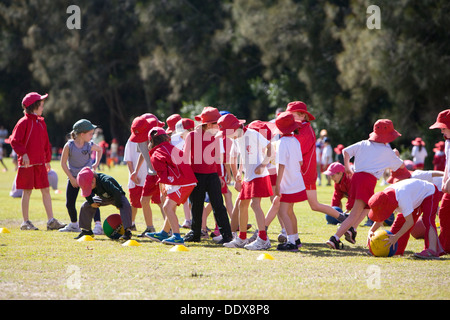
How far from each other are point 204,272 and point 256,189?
2024 mm

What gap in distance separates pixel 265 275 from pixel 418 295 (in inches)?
64.0

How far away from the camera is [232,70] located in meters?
40.7

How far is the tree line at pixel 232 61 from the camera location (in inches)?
1080

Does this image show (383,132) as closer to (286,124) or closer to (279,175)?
(286,124)

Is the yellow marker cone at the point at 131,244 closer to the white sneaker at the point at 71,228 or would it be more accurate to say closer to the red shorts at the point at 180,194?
the red shorts at the point at 180,194

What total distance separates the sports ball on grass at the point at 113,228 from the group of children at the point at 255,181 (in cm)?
19

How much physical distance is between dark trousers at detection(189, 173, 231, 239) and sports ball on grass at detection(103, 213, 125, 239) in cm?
119

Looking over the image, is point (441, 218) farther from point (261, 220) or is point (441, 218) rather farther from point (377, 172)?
point (261, 220)

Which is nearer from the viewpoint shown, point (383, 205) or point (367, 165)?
point (383, 205)

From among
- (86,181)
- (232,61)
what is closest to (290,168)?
(86,181)

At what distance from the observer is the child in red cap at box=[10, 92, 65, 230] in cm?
1088

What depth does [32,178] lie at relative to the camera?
1095 centimetres

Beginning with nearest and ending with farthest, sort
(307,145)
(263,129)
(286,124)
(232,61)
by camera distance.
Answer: (286,124) → (307,145) → (263,129) → (232,61)
